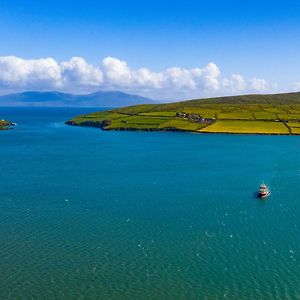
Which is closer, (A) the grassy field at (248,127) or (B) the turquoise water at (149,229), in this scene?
(B) the turquoise water at (149,229)

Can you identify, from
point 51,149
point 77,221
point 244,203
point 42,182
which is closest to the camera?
point 77,221

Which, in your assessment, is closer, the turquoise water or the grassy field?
the turquoise water

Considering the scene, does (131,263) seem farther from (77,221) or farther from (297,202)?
(297,202)

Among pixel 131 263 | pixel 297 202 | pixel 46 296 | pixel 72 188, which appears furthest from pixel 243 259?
pixel 72 188

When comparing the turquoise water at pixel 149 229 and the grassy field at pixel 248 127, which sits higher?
the grassy field at pixel 248 127

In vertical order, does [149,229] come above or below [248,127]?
below

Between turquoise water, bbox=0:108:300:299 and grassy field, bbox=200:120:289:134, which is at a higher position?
grassy field, bbox=200:120:289:134

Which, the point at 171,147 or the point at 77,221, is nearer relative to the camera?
the point at 77,221

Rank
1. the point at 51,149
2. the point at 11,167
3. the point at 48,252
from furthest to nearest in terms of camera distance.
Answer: the point at 51,149 → the point at 11,167 → the point at 48,252
